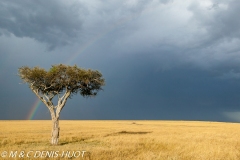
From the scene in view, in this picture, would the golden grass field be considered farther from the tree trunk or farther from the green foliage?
the green foliage

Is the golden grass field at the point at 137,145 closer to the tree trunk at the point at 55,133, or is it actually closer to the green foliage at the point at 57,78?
the tree trunk at the point at 55,133

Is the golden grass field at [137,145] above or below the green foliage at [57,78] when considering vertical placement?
below

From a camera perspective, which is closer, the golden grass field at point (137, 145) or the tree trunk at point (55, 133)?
the golden grass field at point (137, 145)

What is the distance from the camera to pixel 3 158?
14.9 meters

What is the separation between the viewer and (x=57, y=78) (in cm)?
2905

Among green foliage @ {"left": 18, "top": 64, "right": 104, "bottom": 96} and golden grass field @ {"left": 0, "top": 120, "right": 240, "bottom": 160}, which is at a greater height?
green foliage @ {"left": 18, "top": 64, "right": 104, "bottom": 96}

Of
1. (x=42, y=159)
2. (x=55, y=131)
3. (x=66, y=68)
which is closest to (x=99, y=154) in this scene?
(x=42, y=159)

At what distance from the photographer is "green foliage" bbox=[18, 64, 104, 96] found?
2856cm

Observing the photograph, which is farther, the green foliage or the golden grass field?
the green foliage

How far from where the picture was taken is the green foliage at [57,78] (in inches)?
1125

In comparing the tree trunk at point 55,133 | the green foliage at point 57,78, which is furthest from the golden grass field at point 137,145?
the green foliage at point 57,78

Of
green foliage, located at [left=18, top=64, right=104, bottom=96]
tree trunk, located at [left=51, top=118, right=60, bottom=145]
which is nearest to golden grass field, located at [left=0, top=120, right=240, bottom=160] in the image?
tree trunk, located at [left=51, top=118, right=60, bottom=145]

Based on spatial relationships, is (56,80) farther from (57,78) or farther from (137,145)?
(137,145)

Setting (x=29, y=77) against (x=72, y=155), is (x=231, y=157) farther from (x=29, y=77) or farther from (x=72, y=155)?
(x=29, y=77)
